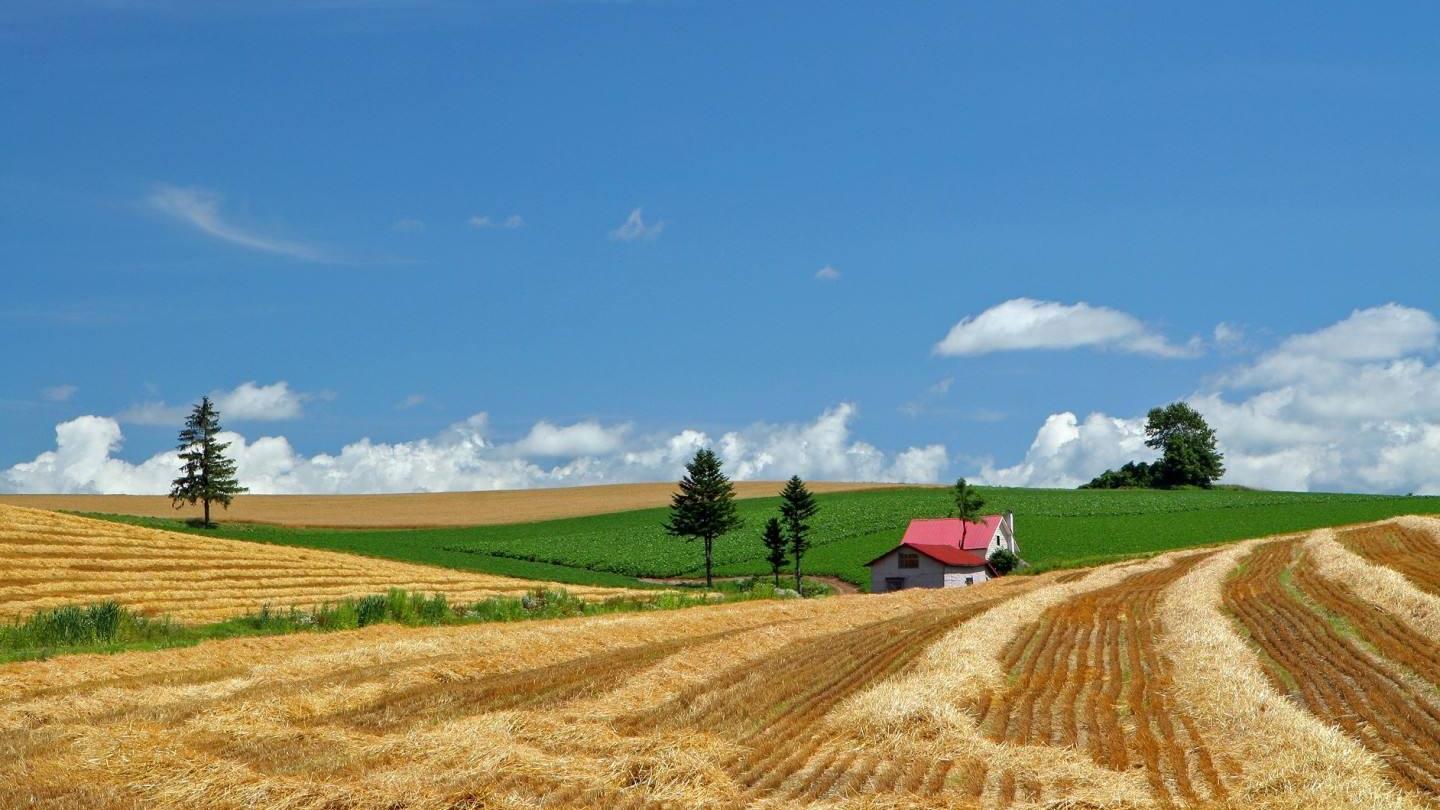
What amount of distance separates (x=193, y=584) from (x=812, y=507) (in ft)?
150

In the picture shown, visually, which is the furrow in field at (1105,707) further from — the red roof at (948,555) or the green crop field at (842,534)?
the red roof at (948,555)

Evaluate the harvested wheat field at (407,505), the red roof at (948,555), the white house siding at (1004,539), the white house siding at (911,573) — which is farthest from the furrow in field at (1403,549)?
the harvested wheat field at (407,505)

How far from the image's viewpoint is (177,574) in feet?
165

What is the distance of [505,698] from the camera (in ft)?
62.6

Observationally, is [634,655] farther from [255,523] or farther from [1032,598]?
[255,523]

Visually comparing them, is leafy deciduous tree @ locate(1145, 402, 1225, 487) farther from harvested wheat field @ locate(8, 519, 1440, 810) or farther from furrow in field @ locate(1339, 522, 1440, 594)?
harvested wheat field @ locate(8, 519, 1440, 810)

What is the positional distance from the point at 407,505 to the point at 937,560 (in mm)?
63102

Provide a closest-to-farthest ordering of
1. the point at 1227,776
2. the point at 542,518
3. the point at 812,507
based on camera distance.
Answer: the point at 1227,776 < the point at 812,507 < the point at 542,518

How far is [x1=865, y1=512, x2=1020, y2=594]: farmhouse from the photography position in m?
78.7

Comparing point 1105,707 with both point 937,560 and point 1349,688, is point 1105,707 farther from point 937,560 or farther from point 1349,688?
point 937,560

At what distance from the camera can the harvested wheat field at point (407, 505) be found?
353 feet

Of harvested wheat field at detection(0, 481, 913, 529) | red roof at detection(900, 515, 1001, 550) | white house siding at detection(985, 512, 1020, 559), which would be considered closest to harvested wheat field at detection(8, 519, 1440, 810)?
red roof at detection(900, 515, 1001, 550)

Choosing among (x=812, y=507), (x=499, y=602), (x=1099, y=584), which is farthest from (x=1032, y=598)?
(x=812, y=507)

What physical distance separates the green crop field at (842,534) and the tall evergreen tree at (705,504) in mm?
4605
